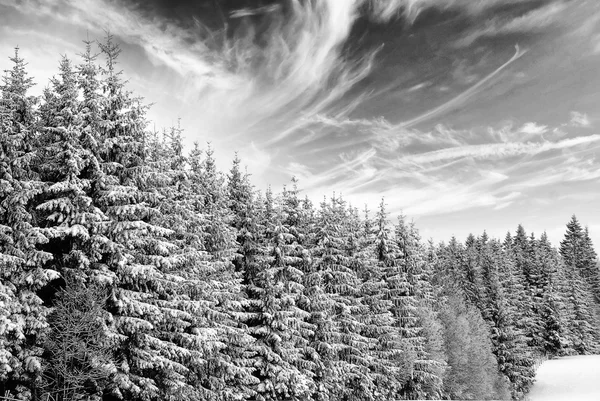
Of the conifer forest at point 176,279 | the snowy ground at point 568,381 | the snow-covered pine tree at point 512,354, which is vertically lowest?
the snowy ground at point 568,381

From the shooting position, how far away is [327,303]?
30141 mm

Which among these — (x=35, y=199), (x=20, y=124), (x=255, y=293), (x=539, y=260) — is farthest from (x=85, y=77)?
(x=539, y=260)

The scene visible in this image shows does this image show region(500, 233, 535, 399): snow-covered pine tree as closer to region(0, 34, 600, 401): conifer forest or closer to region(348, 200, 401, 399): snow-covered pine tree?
region(0, 34, 600, 401): conifer forest

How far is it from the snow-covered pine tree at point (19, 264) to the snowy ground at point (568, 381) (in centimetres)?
5142

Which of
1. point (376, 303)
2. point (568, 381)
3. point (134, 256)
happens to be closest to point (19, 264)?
point (134, 256)

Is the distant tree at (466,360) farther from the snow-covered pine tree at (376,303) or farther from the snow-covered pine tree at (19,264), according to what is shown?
the snow-covered pine tree at (19,264)

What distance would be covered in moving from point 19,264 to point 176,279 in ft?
20.0

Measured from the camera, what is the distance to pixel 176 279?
1958 centimetres

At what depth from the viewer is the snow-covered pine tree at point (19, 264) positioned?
15250 mm

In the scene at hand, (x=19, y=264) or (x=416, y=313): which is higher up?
(x=19, y=264)

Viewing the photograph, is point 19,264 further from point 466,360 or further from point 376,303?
point 466,360

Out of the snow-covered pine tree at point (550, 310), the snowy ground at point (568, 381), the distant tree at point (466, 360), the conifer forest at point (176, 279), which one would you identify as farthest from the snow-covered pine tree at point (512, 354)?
the snow-covered pine tree at point (550, 310)

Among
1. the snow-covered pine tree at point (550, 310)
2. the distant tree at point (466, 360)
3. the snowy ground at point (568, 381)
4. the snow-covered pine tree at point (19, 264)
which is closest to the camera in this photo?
the snow-covered pine tree at point (19, 264)

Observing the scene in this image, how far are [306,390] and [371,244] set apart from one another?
1590cm
